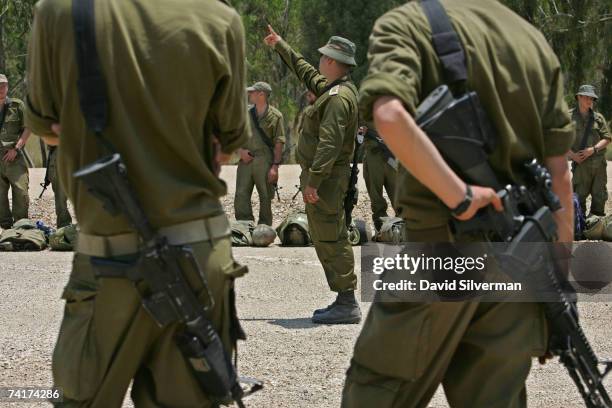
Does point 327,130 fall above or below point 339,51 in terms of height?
below

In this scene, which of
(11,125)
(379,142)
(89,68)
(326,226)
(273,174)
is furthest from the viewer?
(273,174)

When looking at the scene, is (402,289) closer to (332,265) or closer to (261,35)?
(332,265)

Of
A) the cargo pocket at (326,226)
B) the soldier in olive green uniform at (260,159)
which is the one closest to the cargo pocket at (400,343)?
the cargo pocket at (326,226)

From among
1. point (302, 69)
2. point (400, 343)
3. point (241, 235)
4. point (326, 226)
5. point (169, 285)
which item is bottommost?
point (241, 235)

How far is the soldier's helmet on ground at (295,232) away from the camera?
12129mm

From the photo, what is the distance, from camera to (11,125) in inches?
557

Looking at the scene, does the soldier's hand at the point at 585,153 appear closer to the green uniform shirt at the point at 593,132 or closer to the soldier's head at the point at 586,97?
the green uniform shirt at the point at 593,132

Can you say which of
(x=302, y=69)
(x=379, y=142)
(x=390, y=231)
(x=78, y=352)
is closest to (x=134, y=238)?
(x=78, y=352)

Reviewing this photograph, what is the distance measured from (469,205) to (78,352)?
4.31ft

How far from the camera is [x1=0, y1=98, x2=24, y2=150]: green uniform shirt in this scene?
14.0 metres

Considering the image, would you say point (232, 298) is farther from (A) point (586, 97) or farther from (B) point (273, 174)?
(A) point (586, 97)

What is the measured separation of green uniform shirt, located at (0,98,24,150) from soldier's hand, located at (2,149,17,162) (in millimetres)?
58

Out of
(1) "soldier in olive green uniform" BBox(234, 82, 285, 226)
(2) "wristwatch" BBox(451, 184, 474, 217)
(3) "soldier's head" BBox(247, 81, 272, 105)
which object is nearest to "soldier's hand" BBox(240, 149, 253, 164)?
(1) "soldier in olive green uniform" BBox(234, 82, 285, 226)

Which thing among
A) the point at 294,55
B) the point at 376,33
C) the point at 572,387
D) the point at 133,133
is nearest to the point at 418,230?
the point at 376,33
